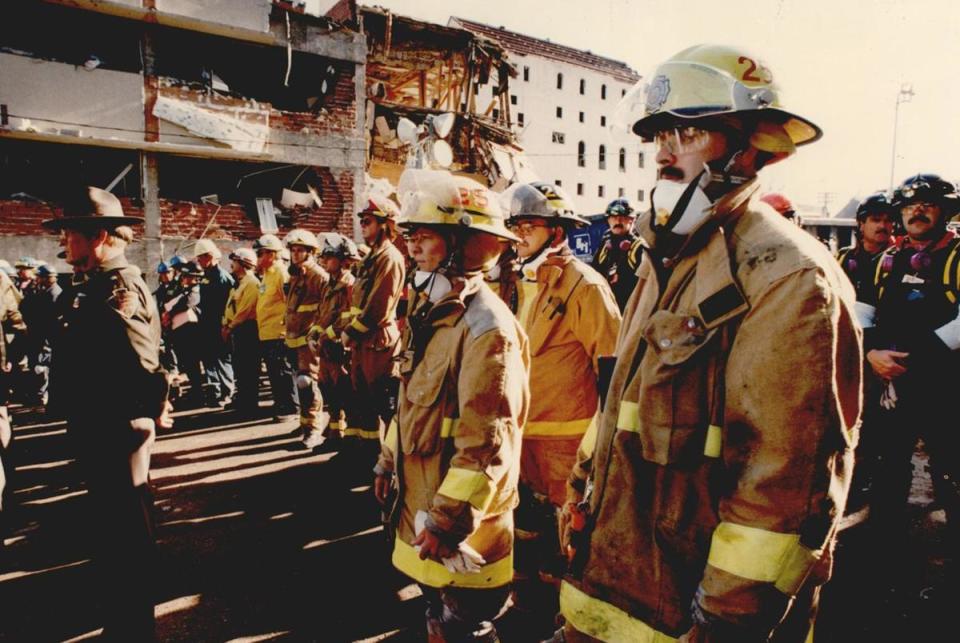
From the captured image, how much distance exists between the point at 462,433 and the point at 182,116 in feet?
57.0

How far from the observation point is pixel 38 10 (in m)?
14.6

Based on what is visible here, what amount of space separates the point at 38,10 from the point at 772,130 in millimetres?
19025

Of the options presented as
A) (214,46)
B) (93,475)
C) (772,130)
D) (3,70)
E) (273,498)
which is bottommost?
(273,498)

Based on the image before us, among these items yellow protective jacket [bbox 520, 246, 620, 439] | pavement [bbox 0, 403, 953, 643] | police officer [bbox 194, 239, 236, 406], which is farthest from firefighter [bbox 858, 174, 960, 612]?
police officer [bbox 194, 239, 236, 406]

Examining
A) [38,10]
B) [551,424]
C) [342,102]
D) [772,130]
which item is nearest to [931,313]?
[551,424]

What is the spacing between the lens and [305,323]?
7.40m

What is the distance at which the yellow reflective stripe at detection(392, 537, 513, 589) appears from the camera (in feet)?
7.98

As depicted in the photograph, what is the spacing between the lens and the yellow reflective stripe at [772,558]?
1.27 meters

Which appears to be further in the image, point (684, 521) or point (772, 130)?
point (772, 130)

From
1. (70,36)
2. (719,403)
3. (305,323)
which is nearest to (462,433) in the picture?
(719,403)

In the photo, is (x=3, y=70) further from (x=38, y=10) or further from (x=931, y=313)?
(x=931, y=313)

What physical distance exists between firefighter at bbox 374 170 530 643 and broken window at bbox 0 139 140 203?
1642 centimetres

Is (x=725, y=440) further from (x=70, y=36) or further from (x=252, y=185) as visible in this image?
(x=70, y=36)

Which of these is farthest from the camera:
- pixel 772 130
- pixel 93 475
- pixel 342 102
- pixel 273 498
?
pixel 342 102
